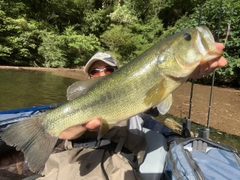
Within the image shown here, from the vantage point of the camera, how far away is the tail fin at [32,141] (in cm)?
203

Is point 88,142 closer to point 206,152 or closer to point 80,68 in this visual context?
point 206,152

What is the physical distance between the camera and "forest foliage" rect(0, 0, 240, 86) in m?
16.9

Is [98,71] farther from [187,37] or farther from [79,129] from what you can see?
[187,37]

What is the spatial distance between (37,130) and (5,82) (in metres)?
12.6

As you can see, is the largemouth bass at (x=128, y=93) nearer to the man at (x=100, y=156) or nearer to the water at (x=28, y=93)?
the man at (x=100, y=156)

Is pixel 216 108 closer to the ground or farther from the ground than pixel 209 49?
closer to the ground

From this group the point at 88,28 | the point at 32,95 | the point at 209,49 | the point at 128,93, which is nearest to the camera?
the point at 209,49

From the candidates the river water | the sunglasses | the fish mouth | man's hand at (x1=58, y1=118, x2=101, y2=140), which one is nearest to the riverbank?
the river water

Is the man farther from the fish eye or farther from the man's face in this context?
the fish eye

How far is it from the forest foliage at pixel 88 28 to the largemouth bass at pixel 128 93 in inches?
572

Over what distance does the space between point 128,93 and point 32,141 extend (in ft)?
2.82

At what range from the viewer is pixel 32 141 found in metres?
2.08

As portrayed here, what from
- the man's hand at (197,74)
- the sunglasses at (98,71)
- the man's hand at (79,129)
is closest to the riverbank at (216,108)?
the sunglasses at (98,71)

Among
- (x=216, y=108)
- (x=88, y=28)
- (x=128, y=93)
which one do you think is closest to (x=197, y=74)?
(x=128, y=93)
